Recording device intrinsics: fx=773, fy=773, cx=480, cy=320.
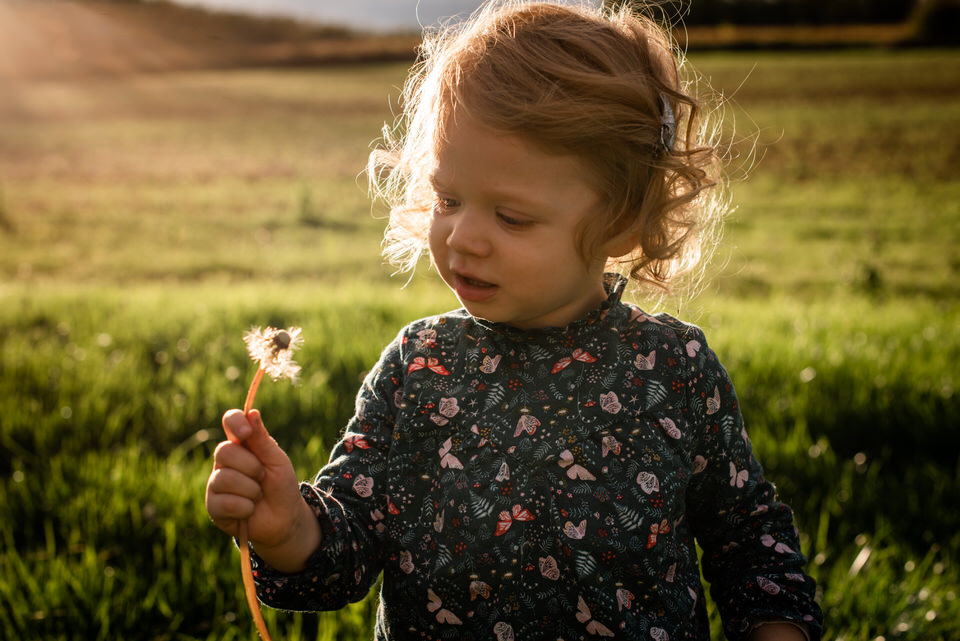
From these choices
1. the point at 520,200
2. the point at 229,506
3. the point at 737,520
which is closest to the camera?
the point at 229,506

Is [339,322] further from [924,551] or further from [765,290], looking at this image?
[765,290]

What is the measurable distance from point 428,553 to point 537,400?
37 cm

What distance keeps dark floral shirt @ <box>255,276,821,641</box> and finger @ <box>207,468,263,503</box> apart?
0.23 metres

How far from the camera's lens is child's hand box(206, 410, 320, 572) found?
126 centimetres

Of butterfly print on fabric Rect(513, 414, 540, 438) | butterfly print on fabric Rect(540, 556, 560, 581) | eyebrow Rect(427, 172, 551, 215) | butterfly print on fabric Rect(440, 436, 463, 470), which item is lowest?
butterfly print on fabric Rect(540, 556, 560, 581)

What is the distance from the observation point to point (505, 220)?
149cm

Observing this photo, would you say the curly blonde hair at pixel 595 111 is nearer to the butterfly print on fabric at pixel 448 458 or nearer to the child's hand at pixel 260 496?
the butterfly print on fabric at pixel 448 458

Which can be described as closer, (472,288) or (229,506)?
(229,506)

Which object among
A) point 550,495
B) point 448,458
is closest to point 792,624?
point 550,495

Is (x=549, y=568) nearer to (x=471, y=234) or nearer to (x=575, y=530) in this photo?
(x=575, y=530)

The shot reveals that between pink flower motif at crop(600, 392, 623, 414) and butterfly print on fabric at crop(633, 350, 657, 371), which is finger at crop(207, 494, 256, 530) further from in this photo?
butterfly print on fabric at crop(633, 350, 657, 371)

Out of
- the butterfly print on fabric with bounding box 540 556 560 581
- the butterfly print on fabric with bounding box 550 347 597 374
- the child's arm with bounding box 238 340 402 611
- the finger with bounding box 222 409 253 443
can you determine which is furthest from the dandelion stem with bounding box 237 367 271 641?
the butterfly print on fabric with bounding box 550 347 597 374

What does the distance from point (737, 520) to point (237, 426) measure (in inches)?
42.0

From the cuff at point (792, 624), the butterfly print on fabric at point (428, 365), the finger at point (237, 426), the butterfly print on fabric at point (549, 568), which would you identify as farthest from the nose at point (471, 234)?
the cuff at point (792, 624)
